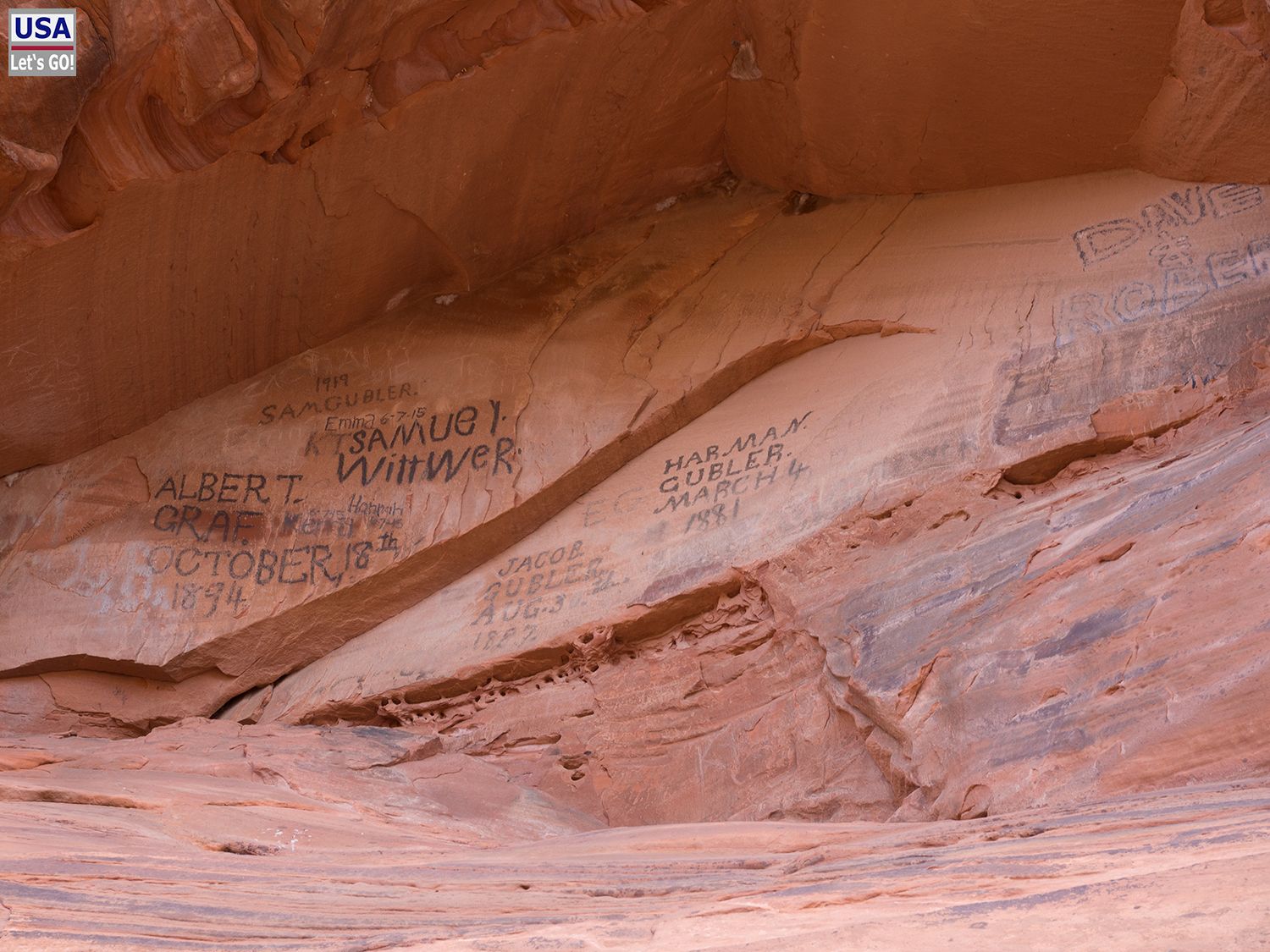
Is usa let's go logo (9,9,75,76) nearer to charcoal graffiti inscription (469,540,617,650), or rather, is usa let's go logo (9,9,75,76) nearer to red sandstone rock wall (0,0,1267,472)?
red sandstone rock wall (0,0,1267,472)

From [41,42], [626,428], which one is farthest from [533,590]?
[41,42]

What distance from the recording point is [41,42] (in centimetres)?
493

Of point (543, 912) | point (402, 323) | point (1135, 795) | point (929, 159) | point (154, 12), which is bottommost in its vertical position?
point (1135, 795)

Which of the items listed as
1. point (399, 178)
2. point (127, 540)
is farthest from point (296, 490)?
point (399, 178)

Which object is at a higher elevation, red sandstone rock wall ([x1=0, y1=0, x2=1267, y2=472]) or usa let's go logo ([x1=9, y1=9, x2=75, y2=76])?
usa let's go logo ([x1=9, y1=9, x2=75, y2=76])

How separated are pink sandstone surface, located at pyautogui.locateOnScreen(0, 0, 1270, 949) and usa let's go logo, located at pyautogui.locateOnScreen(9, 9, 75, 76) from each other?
76 mm

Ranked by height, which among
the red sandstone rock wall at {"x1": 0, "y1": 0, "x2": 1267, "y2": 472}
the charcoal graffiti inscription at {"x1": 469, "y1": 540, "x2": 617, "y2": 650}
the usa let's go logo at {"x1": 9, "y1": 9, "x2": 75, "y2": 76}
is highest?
the usa let's go logo at {"x1": 9, "y1": 9, "x2": 75, "y2": 76}

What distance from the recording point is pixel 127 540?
251 inches

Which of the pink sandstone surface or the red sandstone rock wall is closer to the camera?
the pink sandstone surface

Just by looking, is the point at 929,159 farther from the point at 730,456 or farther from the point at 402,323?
the point at 402,323

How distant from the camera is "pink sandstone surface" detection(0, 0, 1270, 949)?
4004 millimetres

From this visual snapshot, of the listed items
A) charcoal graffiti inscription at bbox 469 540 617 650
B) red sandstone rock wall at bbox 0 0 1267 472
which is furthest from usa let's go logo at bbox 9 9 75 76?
charcoal graffiti inscription at bbox 469 540 617 650

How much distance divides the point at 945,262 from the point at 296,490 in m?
3.21

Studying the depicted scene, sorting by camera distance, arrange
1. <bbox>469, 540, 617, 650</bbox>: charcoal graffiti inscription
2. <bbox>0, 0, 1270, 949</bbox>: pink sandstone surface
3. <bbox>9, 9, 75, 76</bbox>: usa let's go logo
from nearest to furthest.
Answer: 1. <bbox>0, 0, 1270, 949</bbox>: pink sandstone surface
2. <bbox>9, 9, 75, 76</bbox>: usa let's go logo
3. <bbox>469, 540, 617, 650</bbox>: charcoal graffiti inscription
